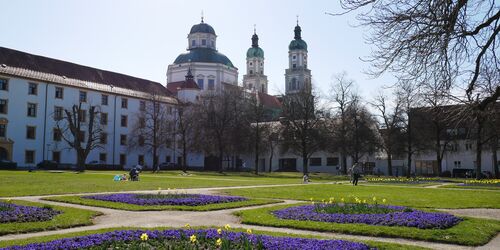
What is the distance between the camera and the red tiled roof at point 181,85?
294 ft

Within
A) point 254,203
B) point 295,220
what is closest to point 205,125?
point 254,203

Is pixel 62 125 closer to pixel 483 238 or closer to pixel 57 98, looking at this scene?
pixel 57 98

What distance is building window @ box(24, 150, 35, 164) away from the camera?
62594mm

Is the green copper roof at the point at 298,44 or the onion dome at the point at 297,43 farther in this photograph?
the onion dome at the point at 297,43

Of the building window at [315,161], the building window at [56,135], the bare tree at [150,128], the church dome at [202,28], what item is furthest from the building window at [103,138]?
the church dome at [202,28]

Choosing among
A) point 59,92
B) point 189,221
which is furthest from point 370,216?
point 59,92

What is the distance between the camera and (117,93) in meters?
76.6

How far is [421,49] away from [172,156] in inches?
3026

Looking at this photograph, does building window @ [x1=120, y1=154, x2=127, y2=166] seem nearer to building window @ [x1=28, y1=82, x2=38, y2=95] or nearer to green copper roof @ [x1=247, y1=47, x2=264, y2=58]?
building window @ [x1=28, y1=82, x2=38, y2=95]

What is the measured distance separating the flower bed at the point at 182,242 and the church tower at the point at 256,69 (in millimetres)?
123707

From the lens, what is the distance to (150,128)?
251 feet

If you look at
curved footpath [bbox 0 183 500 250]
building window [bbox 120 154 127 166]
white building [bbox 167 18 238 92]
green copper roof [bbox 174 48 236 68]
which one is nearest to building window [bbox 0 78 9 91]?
building window [bbox 120 154 127 166]

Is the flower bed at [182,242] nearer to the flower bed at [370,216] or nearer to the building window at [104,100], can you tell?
the flower bed at [370,216]

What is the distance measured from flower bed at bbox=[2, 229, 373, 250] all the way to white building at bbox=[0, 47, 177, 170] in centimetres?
5749
